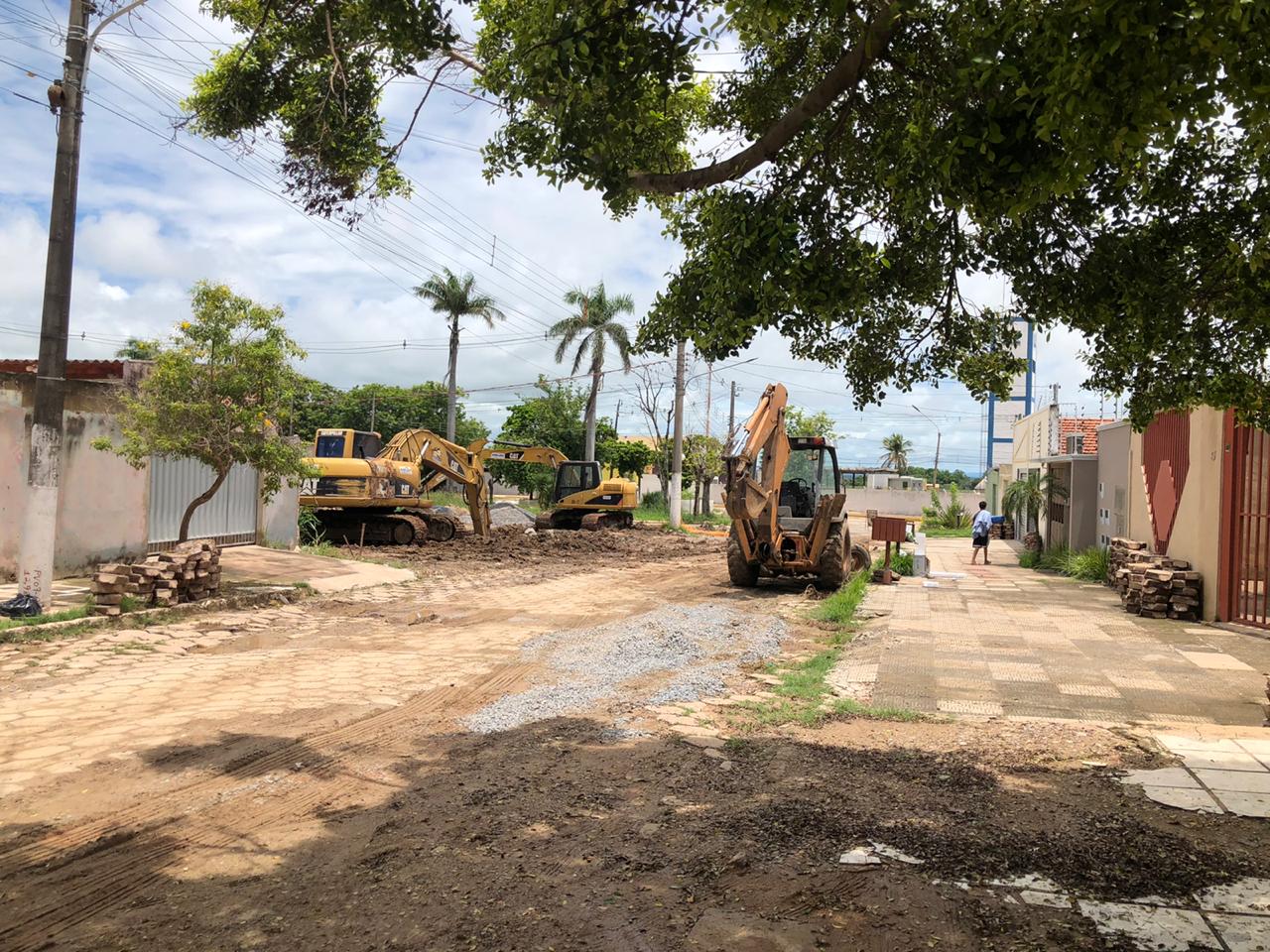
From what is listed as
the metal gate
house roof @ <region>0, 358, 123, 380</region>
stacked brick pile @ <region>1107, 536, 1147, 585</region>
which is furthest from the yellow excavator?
stacked brick pile @ <region>1107, 536, 1147, 585</region>

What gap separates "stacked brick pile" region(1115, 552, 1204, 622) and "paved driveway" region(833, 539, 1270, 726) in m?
0.31

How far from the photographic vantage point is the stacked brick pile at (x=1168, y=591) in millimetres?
12812

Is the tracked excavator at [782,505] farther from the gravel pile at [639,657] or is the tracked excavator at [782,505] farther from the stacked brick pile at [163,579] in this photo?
the stacked brick pile at [163,579]

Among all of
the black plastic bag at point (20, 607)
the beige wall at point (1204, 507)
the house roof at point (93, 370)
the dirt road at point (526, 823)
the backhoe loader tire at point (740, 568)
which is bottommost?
the dirt road at point (526, 823)

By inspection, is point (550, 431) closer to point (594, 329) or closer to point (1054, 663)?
point (594, 329)

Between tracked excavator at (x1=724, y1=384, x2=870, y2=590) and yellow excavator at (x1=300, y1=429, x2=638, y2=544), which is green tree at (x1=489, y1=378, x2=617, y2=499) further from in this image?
tracked excavator at (x1=724, y1=384, x2=870, y2=590)

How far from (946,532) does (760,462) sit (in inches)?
1098

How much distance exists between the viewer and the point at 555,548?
2427 cm

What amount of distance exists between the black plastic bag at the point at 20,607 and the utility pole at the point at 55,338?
0.28 ft

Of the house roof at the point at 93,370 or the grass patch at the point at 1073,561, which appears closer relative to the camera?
the house roof at the point at 93,370

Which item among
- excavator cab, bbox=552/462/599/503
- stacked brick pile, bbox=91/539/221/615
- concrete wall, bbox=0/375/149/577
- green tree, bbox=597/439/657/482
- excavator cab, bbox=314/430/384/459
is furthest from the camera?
green tree, bbox=597/439/657/482

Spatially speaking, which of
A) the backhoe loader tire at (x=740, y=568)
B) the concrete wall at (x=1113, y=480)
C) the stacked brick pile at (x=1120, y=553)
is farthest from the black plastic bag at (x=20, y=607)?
the concrete wall at (x=1113, y=480)

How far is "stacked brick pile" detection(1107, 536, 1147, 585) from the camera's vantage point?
15.8 metres

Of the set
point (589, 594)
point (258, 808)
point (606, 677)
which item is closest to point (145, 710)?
point (258, 808)
